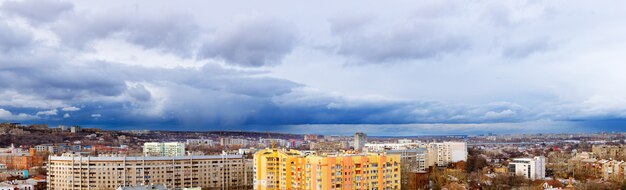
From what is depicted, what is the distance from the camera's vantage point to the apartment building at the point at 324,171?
2086 cm

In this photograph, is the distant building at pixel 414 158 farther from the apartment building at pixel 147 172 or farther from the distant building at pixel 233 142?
the distant building at pixel 233 142

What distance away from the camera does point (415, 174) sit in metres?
30.5

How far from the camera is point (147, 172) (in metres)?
28.0

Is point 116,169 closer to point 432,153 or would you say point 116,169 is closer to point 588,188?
point 588,188

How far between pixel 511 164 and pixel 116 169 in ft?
69.2

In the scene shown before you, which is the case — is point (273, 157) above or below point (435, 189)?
above

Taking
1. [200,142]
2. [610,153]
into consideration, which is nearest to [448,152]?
[610,153]

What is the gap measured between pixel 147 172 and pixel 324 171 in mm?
10486

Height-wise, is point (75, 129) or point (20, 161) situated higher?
point (75, 129)

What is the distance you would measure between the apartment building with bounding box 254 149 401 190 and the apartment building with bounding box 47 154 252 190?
20.5 feet

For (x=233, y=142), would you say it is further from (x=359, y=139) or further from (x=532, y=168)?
(x=532, y=168)

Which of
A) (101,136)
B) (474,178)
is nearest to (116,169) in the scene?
(474,178)

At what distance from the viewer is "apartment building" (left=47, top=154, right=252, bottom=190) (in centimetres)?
2672

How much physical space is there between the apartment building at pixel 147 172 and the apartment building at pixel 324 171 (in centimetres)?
626
